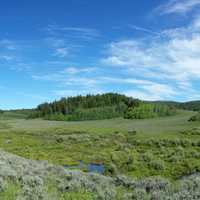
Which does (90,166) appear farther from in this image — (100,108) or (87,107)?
(87,107)

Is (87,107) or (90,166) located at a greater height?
(87,107)

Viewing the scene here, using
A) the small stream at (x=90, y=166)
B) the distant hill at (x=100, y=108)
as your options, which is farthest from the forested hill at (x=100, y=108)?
Answer: the small stream at (x=90, y=166)

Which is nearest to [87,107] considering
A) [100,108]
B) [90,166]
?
[100,108]

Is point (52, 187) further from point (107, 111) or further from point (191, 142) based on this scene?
point (107, 111)

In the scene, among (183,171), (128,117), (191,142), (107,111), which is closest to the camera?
(183,171)

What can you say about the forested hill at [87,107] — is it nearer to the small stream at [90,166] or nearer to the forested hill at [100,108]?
the forested hill at [100,108]

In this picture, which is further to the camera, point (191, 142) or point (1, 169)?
point (191, 142)

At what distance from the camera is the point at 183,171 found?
26.0m

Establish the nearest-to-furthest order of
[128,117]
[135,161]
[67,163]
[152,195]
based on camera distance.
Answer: [152,195]
[135,161]
[67,163]
[128,117]

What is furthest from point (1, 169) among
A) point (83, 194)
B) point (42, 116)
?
point (42, 116)

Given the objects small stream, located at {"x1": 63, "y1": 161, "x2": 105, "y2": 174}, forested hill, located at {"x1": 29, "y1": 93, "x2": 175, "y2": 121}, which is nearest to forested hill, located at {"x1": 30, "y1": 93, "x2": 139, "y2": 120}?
forested hill, located at {"x1": 29, "y1": 93, "x2": 175, "y2": 121}

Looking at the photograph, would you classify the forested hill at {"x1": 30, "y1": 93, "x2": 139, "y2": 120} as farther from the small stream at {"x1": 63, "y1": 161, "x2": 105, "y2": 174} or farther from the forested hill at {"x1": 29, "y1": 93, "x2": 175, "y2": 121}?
the small stream at {"x1": 63, "y1": 161, "x2": 105, "y2": 174}

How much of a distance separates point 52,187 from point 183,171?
51.9ft

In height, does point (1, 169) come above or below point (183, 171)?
above
